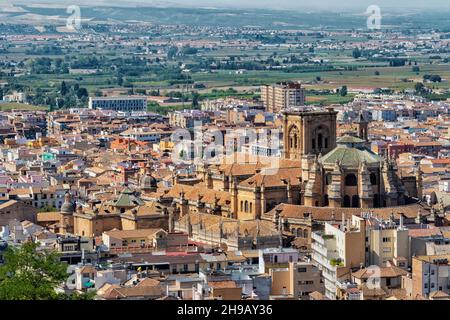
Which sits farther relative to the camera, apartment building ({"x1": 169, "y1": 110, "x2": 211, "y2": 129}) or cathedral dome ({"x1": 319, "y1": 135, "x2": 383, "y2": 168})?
apartment building ({"x1": 169, "y1": 110, "x2": 211, "y2": 129})

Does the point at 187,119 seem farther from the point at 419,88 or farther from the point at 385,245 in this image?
the point at 385,245

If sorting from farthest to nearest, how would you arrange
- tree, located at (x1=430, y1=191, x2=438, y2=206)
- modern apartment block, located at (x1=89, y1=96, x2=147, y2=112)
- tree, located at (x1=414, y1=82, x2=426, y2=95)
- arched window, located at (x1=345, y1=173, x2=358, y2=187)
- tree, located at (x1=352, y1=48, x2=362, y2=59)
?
tree, located at (x1=352, y1=48, x2=362, y2=59), tree, located at (x1=414, y1=82, x2=426, y2=95), modern apartment block, located at (x1=89, y1=96, x2=147, y2=112), tree, located at (x1=430, y1=191, x2=438, y2=206), arched window, located at (x1=345, y1=173, x2=358, y2=187)

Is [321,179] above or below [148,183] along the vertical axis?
above

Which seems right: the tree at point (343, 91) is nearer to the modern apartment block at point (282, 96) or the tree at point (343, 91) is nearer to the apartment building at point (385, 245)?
the modern apartment block at point (282, 96)

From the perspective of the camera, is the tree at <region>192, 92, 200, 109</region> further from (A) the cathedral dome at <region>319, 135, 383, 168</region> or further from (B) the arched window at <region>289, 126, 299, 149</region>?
(A) the cathedral dome at <region>319, 135, 383, 168</region>

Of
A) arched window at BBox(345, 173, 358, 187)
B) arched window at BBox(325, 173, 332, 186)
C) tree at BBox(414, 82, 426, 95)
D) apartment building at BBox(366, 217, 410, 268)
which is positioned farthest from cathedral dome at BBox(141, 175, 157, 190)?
tree at BBox(414, 82, 426, 95)

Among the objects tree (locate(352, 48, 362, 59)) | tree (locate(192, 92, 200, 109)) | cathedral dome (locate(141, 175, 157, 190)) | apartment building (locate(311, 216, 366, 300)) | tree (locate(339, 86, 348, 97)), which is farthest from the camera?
tree (locate(352, 48, 362, 59))

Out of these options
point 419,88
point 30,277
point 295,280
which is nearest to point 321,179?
point 295,280
